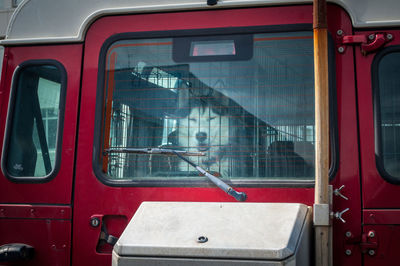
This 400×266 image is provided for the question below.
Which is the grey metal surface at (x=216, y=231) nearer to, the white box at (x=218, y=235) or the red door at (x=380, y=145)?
the white box at (x=218, y=235)

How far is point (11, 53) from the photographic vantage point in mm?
2861

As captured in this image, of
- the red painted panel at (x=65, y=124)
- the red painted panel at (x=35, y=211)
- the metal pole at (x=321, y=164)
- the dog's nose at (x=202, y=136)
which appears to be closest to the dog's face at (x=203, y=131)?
the dog's nose at (x=202, y=136)

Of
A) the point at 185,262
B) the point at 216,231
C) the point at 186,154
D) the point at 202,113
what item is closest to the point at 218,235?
the point at 216,231

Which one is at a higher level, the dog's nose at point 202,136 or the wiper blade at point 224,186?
the dog's nose at point 202,136

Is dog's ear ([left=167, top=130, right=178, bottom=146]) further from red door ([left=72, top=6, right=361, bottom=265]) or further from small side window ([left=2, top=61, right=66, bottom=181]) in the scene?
small side window ([left=2, top=61, right=66, bottom=181])

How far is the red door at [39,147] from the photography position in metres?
2.62

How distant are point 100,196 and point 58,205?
27 cm

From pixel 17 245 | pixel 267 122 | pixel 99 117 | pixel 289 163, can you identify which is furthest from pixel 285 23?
pixel 17 245

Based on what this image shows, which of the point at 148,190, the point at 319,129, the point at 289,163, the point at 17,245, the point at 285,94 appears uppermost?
the point at 285,94

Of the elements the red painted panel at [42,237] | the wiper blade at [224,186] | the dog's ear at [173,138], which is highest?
the dog's ear at [173,138]

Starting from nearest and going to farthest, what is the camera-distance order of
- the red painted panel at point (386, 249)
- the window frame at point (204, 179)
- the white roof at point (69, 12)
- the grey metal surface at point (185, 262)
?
the grey metal surface at point (185, 262)
the red painted panel at point (386, 249)
the window frame at point (204, 179)
the white roof at point (69, 12)

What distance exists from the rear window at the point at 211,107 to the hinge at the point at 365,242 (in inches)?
15.7

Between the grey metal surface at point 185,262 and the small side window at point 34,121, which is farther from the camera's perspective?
the small side window at point 34,121

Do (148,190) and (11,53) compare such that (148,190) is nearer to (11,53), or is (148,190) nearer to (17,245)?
(17,245)
